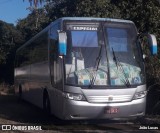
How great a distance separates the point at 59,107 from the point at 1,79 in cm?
2789

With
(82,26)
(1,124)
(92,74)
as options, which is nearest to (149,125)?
(92,74)

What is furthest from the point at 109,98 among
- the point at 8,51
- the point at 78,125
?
the point at 8,51

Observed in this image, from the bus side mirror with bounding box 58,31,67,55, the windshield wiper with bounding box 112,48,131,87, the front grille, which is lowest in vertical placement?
the front grille

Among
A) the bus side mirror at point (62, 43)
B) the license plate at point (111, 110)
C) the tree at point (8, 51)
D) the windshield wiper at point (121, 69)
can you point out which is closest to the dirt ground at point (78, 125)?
the license plate at point (111, 110)

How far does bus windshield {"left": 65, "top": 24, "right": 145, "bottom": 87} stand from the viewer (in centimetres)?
1066

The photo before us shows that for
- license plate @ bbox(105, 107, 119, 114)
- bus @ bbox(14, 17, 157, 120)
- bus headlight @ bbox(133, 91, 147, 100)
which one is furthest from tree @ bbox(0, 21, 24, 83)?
license plate @ bbox(105, 107, 119, 114)

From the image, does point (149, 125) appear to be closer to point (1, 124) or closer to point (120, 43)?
point (120, 43)

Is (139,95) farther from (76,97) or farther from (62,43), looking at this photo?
(62,43)

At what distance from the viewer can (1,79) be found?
38.1m

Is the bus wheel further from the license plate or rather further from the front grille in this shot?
the license plate

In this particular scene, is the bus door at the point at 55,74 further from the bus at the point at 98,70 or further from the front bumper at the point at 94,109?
the front bumper at the point at 94,109

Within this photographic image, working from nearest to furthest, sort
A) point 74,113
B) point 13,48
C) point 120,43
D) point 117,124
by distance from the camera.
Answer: point 74,113
point 120,43
point 117,124
point 13,48

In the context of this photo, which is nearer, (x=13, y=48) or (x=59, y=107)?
(x=59, y=107)

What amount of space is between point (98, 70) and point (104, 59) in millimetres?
369
